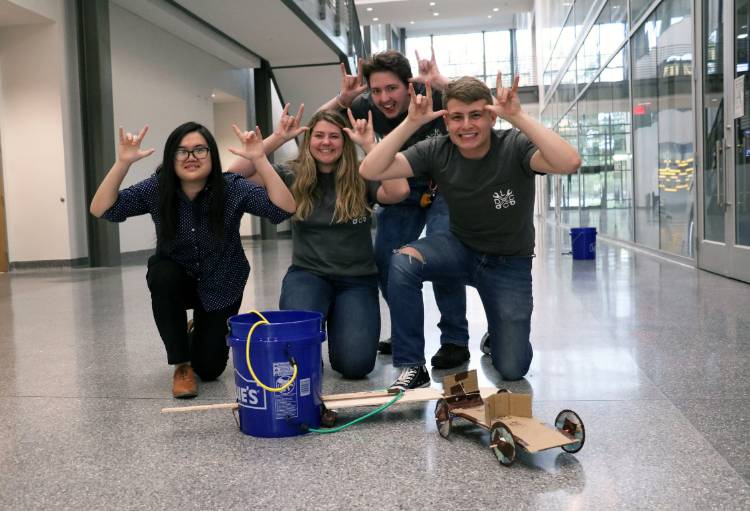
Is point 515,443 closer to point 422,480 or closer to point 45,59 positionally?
point 422,480

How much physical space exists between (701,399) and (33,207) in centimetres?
903

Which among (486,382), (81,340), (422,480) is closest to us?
(422,480)

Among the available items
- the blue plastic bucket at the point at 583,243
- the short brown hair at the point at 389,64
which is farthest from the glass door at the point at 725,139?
the short brown hair at the point at 389,64

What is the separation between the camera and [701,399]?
2.41 meters

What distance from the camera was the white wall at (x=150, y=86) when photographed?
10.5 metres

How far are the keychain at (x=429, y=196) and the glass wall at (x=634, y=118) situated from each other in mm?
4302

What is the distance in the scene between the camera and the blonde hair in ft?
9.73

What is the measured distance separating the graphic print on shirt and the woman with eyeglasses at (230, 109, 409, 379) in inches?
15.5

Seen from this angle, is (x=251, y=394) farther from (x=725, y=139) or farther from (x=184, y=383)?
(x=725, y=139)

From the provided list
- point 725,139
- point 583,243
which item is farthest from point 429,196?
point 583,243

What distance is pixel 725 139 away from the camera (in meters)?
5.70

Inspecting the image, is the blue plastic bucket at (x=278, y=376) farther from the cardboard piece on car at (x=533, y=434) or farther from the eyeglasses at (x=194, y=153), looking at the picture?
the eyeglasses at (x=194, y=153)

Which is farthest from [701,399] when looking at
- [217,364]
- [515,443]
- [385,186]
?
[217,364]

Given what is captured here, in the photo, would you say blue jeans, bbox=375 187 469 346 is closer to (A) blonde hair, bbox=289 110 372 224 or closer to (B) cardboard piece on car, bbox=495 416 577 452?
(A) blonde hair, bbox=289 110 372 224
